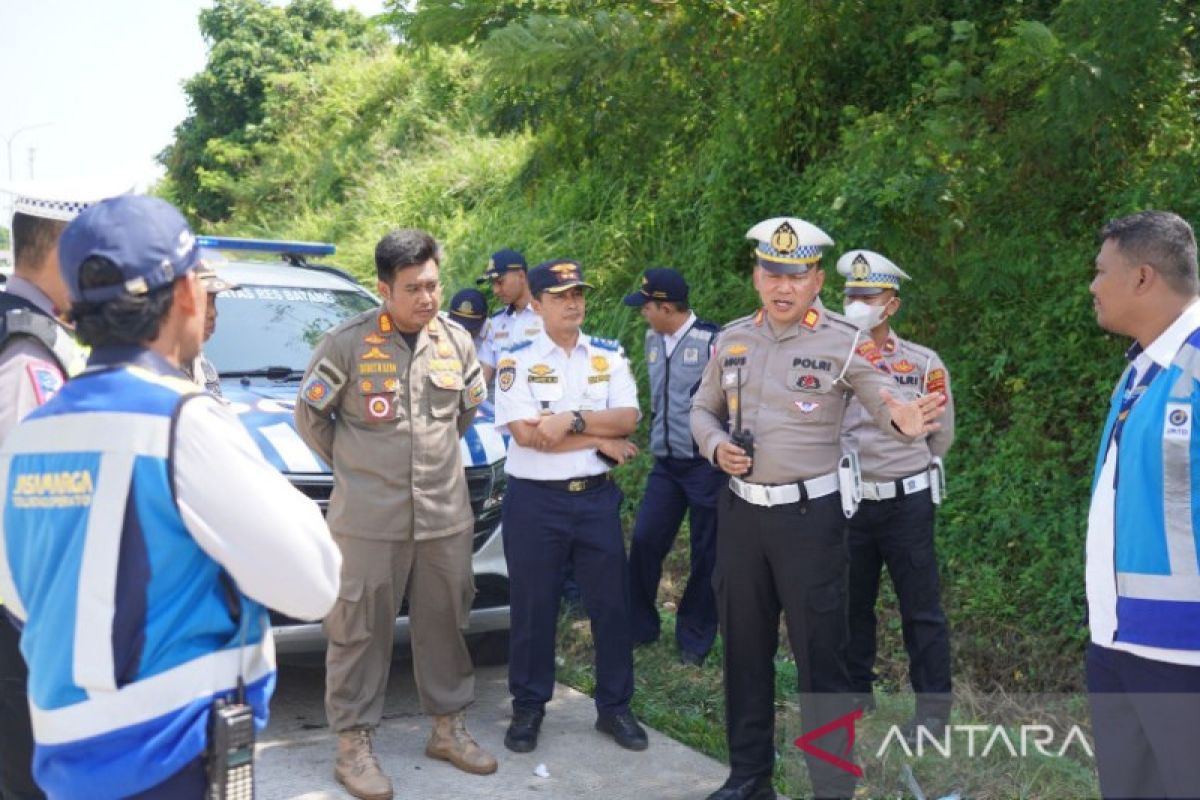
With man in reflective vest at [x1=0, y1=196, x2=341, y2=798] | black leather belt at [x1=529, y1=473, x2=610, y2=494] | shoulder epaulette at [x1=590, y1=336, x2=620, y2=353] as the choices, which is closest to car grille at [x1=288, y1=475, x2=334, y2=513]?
black leather belt at [x1=529, y1=473, x2=610, y2=494]

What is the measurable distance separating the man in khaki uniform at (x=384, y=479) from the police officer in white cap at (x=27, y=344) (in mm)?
1592

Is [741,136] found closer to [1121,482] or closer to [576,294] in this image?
[576,294]

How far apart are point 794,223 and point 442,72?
15283 mm

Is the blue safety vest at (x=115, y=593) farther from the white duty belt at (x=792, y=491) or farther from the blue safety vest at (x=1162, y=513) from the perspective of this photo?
the white duty belt at (x=792, y=491)

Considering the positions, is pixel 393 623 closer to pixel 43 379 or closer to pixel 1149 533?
pixel 43 379

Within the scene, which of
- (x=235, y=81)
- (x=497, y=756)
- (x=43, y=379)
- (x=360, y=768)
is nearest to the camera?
(x=43, y=379)

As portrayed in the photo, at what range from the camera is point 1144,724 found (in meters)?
2.98

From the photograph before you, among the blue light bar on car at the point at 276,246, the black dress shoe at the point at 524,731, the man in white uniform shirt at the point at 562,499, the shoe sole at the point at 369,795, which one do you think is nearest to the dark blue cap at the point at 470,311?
the blue light bar on car at the point at 276,246

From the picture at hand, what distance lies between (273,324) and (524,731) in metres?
2.67

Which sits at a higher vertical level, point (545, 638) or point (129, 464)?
point (129, 464)

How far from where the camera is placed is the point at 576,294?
17.3ft

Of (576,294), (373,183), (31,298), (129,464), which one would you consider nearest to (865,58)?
(576,294)

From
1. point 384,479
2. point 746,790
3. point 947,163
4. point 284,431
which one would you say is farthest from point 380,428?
point 947,163

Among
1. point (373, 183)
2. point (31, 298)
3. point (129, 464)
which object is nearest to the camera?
point (129, 464)
